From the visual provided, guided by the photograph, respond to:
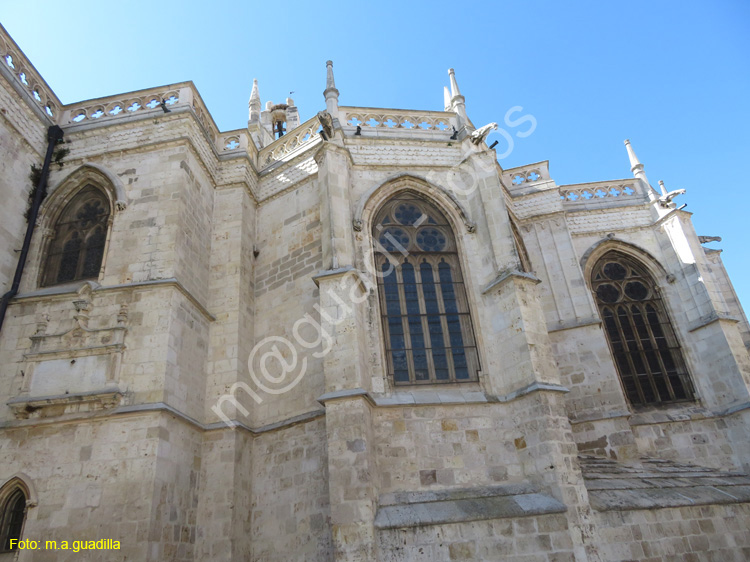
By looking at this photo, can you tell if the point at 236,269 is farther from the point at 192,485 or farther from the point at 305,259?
the point at 192,485

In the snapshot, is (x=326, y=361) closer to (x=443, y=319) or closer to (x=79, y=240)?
(x=443, y=319)

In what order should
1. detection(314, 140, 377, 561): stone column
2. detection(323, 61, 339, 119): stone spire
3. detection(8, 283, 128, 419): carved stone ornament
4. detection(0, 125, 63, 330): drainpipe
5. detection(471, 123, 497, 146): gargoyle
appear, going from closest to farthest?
detection(314, 140, 377, 561): stone column → detection(8, 283, 128, 419): carved stone ornament → detection(0, 125, 63, 330): drainpipe → detection(471, 123, 497, 146): gargoyle → detection(323, 61, 339, 119): stone spire

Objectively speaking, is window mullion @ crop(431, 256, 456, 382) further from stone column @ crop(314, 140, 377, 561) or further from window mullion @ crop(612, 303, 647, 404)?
window mullion @ crop(612, 303, 647, 404)

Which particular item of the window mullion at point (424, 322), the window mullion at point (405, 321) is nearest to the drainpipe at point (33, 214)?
the window mullion at point (405, 321)

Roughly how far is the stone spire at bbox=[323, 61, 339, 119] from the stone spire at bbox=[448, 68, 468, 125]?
263 cm

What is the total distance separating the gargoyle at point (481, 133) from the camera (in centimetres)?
1040

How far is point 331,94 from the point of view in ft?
37.2

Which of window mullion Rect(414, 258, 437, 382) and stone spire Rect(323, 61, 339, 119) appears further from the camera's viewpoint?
stone spire Rect(323, 61, 339, 119)

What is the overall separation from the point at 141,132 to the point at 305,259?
4033mm

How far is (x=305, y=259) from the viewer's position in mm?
9766

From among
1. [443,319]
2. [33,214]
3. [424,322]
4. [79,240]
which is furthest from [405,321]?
[33,214]

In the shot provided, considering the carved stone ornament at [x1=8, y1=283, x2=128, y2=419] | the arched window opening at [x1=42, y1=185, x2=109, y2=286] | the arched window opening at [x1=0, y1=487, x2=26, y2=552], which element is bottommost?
the arched window opening at [x1=0, y1=487, x2=26, y2=552]

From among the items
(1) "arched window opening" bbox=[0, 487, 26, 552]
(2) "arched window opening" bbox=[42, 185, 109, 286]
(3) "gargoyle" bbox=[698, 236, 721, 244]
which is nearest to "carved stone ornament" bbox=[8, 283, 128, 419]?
(1) "arched window opening" bbox=[0, 487, 26, 552]

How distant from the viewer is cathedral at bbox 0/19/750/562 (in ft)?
23.0
